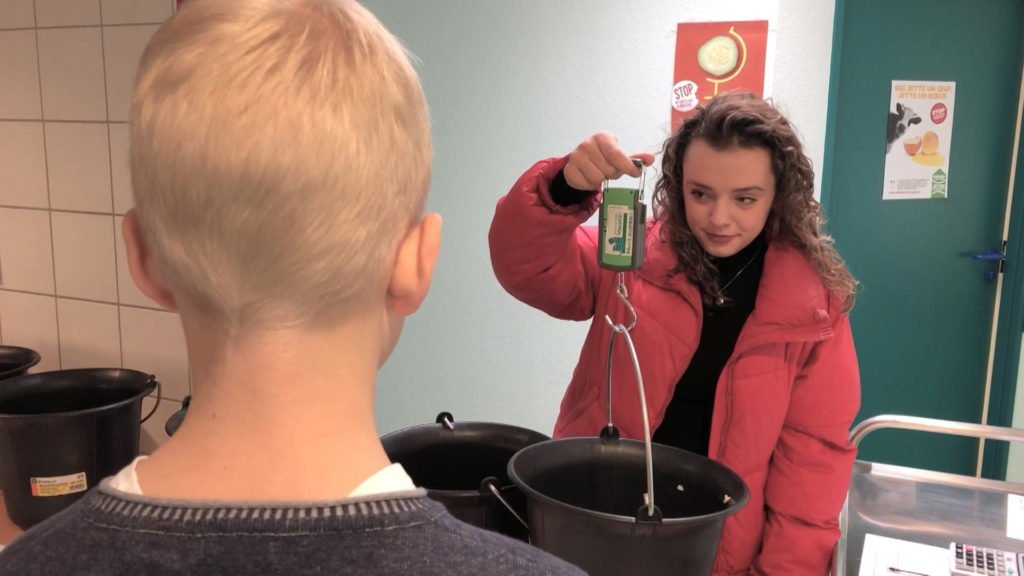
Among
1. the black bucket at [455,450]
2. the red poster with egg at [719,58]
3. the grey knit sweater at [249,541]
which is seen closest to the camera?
the grey knit sweater at [249,541]

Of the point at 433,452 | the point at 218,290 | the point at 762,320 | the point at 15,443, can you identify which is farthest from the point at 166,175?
the point at 15,443

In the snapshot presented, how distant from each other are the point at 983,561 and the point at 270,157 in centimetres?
114

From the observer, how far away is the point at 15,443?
144 cm

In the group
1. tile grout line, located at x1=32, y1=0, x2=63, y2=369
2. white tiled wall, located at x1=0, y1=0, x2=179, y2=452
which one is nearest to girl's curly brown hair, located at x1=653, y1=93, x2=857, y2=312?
white tiled wall, located at x1=0, y1=0, x2=179, y2=452

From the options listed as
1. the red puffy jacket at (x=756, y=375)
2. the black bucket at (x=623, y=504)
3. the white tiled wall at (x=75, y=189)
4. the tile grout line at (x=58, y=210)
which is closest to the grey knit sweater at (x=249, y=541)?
the black bucket at (x=623, y=504)

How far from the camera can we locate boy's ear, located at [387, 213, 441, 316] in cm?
52

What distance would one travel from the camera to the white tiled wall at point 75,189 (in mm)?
1902

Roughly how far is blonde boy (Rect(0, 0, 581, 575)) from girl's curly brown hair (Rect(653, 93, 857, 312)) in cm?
81

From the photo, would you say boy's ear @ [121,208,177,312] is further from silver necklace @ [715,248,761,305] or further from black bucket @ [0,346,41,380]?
black bucket @ [0,346,41,380]

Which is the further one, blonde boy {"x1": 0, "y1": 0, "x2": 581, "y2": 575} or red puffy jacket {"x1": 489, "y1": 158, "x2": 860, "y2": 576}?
red puffy jacket {"x1": 489, "y1": 158, "x2": 860, "y2": 576}

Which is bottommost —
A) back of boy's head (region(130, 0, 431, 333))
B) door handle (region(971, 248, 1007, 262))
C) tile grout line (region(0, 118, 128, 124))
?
door handle (region(971, 248, 1007, 262))

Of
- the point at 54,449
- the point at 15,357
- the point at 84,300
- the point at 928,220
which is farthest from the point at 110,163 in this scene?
the point at 928,220

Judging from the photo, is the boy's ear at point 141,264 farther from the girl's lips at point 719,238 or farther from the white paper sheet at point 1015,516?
the white paper sheet at point 1015,516

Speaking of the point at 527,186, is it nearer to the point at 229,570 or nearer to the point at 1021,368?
the point at 229,570
